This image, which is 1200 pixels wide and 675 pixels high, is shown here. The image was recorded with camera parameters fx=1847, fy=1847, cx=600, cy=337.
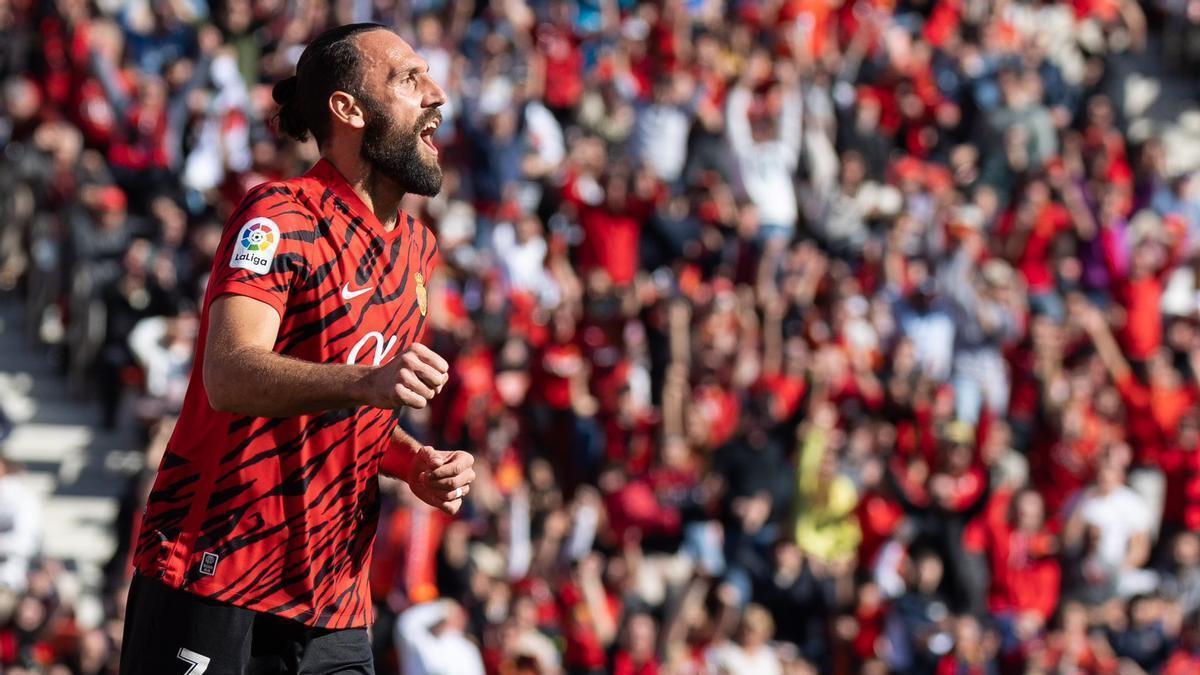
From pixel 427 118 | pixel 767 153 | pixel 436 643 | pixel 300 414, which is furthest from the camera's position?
pixel 767 153

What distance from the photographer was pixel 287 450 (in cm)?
407

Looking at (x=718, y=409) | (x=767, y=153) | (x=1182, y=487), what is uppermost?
(x=767, y=153)

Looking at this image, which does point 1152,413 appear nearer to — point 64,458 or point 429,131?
point 64,458

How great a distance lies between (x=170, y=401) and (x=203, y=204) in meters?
1.85

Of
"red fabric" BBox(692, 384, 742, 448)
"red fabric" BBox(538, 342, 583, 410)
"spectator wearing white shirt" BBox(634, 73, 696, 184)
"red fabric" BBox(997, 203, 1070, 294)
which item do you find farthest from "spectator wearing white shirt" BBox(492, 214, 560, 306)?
"red fabric" BBox(997, 203, 1070, 294)

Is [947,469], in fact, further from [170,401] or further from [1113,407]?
[170,401]

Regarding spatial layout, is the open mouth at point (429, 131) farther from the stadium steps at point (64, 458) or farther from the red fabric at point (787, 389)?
the red fabric at point (787, 389)

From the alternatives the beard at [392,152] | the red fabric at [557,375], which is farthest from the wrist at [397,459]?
the red fabric at [557,375]

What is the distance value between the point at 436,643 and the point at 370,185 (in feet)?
22.3

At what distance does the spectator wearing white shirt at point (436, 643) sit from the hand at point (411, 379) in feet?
24.0

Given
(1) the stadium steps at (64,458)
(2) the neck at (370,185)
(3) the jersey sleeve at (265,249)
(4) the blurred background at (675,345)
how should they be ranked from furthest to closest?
(1) the stadium steps at (64,458), (4) the blurred background at (675,345), (2) the neck at (370,185), (3) the jersey sleeve at (265,249)

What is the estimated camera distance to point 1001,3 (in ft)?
58.0

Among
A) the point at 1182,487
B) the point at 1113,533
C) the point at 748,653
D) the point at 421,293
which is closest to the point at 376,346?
the point at 421,293

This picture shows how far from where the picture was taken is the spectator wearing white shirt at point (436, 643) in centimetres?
1066
